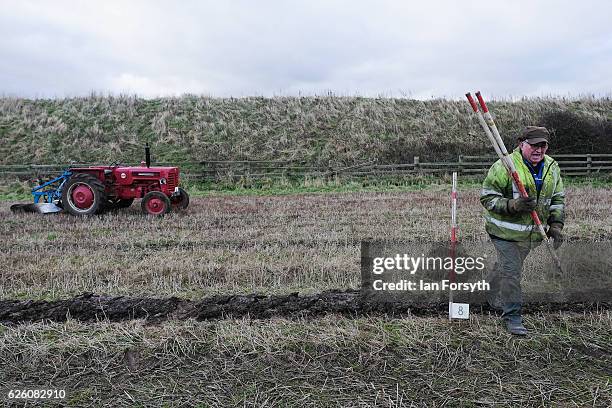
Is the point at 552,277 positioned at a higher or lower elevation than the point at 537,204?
lower

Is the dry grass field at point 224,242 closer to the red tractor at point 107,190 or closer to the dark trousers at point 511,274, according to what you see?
the red tractor at point 107,190

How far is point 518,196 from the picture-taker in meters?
3.83

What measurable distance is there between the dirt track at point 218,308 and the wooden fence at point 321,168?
13831 millimetres

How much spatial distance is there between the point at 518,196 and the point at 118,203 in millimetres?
10111

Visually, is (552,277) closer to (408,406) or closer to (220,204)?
(408,406)

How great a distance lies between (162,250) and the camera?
7289mm

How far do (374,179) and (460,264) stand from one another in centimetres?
1387

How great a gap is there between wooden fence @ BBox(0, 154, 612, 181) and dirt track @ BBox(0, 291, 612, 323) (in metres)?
13.8

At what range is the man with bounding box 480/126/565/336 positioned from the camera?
3799mm

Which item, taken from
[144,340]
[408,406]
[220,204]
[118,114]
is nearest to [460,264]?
[408,406]

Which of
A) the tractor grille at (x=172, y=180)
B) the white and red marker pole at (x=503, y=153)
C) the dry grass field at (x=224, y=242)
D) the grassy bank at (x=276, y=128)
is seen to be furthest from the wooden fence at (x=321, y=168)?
the white and red marker pole at (x=503, y=153)

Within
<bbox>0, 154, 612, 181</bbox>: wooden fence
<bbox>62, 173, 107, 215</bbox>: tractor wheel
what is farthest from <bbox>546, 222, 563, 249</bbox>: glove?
<bbox>0, 154, 612, 181</bbox>: wooden fence

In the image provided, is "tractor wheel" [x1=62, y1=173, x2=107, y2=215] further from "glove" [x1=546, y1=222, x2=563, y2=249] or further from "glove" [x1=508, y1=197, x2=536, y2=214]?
"glove" [x1=546, y1=222, x2=563, y2=249]

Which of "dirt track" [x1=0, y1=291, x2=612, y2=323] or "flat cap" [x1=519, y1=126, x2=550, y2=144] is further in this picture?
"dirt track" [x1=0, y1=291, x2=612, y2=323]
